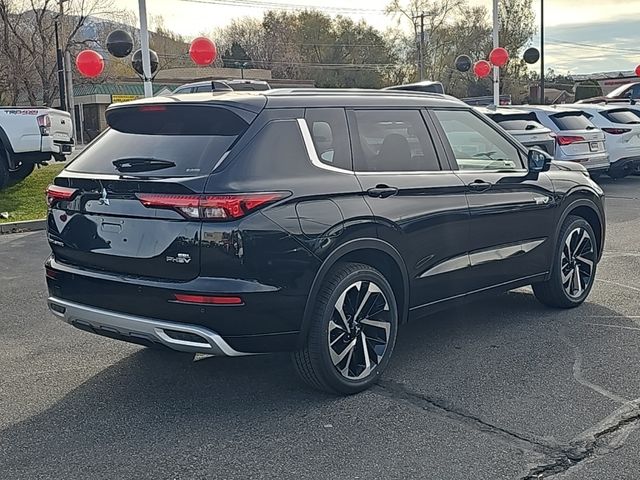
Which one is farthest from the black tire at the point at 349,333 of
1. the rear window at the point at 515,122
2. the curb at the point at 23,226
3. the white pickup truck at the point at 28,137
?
the white pickup truck at the point at 28,137

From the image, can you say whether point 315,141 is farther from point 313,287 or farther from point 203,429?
point 203,429

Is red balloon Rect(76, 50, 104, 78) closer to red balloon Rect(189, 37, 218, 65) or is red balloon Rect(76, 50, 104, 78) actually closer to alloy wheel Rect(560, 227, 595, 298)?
red balloon Rect(189, 37, 218, 65)

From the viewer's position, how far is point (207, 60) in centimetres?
1591

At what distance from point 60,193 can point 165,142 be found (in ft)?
2.46

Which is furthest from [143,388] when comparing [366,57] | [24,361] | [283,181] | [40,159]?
[366,57]

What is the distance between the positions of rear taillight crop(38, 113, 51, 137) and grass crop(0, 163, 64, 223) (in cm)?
83

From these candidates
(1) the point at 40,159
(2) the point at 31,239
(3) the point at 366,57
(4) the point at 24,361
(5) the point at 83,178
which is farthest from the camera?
(3) the point at 366,57

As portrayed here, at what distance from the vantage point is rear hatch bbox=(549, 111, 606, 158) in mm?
13789

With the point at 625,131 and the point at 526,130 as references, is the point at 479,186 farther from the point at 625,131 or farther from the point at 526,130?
the point at 625,131

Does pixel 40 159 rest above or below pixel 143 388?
above

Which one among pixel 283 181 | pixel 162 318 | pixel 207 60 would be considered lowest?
pixel 162 318

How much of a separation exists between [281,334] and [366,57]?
61.4 meters

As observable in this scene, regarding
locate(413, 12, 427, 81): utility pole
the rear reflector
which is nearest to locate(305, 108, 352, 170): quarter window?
the rear reflector

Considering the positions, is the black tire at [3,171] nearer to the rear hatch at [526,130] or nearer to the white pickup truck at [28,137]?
→ the white pickup truck at [28,137]
